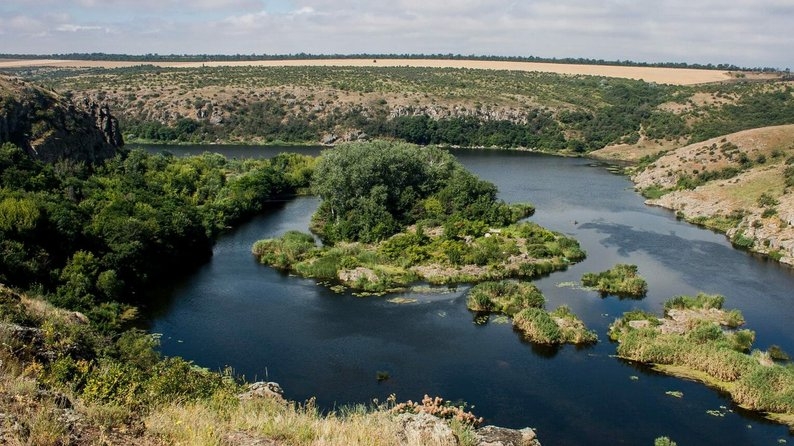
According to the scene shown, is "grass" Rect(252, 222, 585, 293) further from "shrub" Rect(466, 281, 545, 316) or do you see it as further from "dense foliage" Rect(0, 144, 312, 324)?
"dense foliage" Rect(0, 144, 312, 324)

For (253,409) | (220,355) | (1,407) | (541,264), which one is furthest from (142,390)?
(541,264)

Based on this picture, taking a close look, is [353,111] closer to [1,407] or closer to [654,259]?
[654,259]

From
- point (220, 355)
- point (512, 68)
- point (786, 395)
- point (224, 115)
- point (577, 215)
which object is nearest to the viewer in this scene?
point (786, 395)

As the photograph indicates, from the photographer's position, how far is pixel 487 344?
34969 mm

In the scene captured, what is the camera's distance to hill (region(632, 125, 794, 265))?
188ft

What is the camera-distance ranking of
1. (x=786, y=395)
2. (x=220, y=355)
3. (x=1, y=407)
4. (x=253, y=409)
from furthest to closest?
(x=220, y=355) < (x=786, y=395) < (x=253, y=409) < (x=1, y=407)

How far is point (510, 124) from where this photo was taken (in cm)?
13650

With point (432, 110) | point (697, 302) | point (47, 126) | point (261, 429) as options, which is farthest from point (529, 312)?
point (432, 110)

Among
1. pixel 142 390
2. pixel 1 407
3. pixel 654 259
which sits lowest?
pixel 654 259

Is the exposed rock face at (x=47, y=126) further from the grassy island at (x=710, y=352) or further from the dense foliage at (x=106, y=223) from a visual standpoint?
the grassy island at (x=710, y=352)

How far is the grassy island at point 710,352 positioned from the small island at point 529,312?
85.9 inches

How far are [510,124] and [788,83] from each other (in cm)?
5925

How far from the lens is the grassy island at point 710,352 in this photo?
28411 mm

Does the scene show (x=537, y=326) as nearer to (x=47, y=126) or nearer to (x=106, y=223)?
(x=106, y=223)
